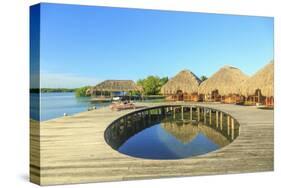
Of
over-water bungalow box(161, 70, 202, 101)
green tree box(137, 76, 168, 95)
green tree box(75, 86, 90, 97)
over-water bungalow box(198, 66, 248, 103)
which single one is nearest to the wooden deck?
green tree box(75, 86, 90, 97)

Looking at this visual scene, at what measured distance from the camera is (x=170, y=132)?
12086 mm

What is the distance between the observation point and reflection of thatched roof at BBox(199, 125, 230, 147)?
1226 cm

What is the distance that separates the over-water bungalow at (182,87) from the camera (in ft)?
39.7

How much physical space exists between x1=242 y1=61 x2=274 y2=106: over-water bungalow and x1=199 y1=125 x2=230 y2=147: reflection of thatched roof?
101cm

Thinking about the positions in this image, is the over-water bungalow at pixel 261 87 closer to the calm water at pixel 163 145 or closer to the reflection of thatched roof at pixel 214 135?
the reflection of thatched roof at pixel 214 135

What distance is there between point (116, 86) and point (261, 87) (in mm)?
3214

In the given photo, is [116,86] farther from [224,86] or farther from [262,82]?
[262,82]

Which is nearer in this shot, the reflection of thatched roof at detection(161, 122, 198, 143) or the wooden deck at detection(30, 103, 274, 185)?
the wooden deck at detection(30, 103, 274, 185)

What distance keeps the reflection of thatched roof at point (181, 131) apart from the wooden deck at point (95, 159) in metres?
0.44

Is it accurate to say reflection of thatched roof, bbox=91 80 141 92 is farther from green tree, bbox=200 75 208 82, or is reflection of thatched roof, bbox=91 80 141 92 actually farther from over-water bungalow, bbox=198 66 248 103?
over-water bungalow, bbox=198 66 248 103

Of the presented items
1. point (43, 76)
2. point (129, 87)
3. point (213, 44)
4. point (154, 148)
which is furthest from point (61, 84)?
point (213, 44)

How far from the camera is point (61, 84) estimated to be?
10969 millimetres

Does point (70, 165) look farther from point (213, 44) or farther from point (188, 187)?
point (213, 44)

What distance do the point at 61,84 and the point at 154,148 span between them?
224 cm
